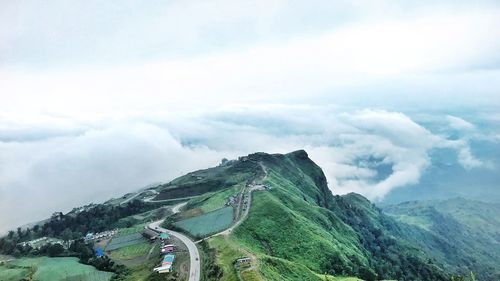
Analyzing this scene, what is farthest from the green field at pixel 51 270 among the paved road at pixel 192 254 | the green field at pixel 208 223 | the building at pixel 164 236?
the green field at pixel 208 223

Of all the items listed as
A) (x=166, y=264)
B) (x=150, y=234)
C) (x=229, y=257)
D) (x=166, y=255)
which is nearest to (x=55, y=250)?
(x=150, y=234)

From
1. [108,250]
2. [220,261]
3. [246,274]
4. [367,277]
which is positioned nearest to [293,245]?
[367,277]

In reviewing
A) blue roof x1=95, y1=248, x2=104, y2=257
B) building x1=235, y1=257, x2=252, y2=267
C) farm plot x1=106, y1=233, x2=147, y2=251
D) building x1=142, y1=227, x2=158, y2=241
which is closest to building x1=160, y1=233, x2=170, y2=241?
building x1=142, y1=227, x2=158, y2=241

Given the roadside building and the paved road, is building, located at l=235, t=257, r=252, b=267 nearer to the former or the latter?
the paved road

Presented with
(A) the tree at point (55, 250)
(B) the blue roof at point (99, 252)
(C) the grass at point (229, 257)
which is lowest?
(A) the tree at point (55, 250)

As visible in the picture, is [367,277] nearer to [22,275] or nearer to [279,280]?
[279,280]

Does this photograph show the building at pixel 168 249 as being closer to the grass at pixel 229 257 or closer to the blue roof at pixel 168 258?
the blue roof at pixel 168 258

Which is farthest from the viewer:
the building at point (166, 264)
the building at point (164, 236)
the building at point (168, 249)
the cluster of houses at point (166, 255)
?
the building at point (164, 236)
